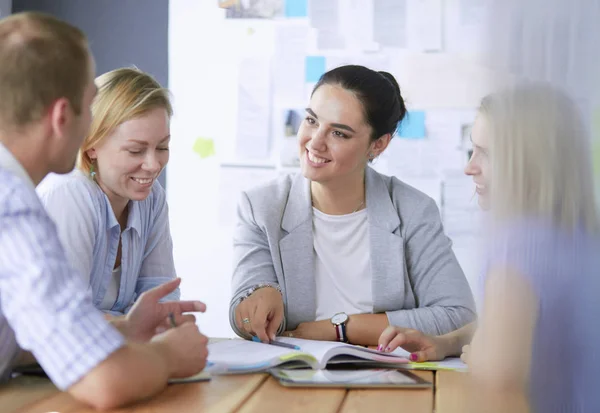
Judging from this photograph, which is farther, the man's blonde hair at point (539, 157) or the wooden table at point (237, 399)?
the wooden table at point (237, 399)

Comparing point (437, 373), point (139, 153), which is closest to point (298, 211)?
point (139, 153)

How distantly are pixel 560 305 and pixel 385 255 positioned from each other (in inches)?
48.7

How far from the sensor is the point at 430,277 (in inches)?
63.4

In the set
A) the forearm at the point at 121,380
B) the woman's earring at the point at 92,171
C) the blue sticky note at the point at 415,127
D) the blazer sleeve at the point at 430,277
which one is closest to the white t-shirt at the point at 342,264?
the blazer sleeve at the point at 430,277

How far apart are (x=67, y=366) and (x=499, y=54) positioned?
60 centimetres

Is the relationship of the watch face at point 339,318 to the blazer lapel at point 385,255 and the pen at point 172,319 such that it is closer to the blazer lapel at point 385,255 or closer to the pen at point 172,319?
the blazer lapel at point 385,255

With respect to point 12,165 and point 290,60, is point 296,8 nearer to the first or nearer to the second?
point 290,60

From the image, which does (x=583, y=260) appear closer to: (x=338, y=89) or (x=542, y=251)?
(x=542, y=251)

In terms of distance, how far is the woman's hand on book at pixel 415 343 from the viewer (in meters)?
1.21

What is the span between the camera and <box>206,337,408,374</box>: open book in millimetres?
1042

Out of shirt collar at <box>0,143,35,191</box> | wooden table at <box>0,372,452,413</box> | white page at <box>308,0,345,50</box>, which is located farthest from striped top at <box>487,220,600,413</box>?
white page at <box>308,0,345,50</box>

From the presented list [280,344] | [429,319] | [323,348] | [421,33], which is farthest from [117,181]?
[421,33]

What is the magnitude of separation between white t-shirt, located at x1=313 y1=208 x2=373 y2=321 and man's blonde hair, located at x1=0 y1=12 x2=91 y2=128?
0.87 m

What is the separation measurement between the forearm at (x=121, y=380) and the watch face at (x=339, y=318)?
632 mm
